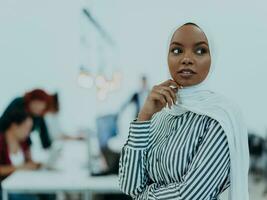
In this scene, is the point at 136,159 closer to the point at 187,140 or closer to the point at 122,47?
the point at 187,140

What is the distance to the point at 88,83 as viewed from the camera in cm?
289

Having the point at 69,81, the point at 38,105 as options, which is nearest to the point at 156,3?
the point at 69,81

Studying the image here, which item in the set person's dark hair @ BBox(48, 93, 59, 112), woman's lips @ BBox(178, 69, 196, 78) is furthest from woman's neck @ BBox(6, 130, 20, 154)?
woman's lips @ BBox(178, 69, 196, 78)

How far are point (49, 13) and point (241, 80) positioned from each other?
3.96 ft

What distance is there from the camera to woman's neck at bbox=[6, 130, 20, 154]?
9.52 ft

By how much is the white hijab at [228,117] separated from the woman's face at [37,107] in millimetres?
Answer: 1864

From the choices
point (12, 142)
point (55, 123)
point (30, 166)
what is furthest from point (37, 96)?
point (30, 166)

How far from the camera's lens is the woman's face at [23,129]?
2.90m

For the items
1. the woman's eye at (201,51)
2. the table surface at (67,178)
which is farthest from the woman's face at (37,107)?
the woman's eye at (201,51)

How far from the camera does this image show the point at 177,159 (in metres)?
1.05

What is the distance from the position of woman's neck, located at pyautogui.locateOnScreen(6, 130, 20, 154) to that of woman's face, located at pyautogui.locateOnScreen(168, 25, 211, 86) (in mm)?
1975

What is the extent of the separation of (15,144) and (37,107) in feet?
0.86

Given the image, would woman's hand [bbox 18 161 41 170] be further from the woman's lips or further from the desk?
the woman's lips

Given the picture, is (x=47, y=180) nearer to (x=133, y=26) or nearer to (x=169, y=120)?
(x=133, y=26)
